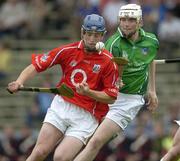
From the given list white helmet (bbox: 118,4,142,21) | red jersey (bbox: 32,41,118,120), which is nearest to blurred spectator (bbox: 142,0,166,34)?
white helmet (bbox: 118,4,142,21)

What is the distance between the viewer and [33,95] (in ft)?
75.4

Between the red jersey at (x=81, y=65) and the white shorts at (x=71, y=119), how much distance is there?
0.33ft

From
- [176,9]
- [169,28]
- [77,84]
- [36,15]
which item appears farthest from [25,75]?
[176,9]

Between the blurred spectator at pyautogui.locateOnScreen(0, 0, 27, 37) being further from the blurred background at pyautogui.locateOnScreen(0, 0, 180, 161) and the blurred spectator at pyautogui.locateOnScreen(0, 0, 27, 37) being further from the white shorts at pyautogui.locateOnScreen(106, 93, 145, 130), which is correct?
the white shorts at pyautogui.locateOnScreen(106, 93, 145, 130)

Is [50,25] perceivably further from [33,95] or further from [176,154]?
[176,154]

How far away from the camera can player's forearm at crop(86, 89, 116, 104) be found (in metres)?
13.5

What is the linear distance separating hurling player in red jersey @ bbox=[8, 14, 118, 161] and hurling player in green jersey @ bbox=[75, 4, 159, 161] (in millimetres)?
242

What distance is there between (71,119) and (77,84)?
492mm

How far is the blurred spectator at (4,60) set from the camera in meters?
22.9

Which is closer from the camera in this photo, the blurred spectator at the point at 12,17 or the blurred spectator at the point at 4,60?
the blurred spectator at the point at 4,60

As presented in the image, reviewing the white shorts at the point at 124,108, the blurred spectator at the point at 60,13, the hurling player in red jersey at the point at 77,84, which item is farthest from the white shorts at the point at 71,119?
the blurred spectator at the point at 60,13

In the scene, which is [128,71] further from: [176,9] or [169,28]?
[176,9]

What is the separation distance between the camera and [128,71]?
1444 centimetres

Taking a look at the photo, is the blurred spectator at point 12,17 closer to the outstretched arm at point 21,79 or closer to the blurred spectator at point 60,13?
the blurred spectator at point 60,13
